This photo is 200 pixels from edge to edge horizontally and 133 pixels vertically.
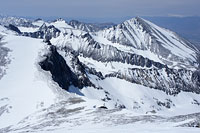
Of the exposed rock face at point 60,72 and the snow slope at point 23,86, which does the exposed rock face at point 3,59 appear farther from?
the exposed rock face at point 60,72

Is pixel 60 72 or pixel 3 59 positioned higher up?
pixel 3 59

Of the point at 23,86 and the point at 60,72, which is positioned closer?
the point at 23,86

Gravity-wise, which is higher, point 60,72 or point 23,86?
point 60,72

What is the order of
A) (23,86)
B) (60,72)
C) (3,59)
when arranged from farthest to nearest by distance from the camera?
(60,72)
(3,59)
(23,86)

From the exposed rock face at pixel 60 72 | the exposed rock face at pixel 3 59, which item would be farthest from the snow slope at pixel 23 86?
the exposed rock face at pixel 60 72

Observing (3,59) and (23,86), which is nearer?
(23,86)

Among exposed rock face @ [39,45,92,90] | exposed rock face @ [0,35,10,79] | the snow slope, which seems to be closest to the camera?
the snow slope

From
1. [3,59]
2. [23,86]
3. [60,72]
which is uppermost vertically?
[3,59]

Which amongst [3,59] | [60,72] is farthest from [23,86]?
[60,72]

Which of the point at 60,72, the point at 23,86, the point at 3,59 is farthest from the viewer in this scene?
the point at 60,72

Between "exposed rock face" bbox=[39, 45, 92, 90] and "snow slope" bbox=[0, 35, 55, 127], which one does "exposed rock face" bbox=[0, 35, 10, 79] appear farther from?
"exposed rock face" bbox=[39, 45, 92, 90]

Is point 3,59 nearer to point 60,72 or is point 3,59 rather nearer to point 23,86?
point 23,86

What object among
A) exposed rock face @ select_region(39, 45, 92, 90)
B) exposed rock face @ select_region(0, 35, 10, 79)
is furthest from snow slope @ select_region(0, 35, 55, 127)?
exposed rock face @ select_region(39, 45, 92, 90)

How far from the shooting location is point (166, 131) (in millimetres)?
26625
